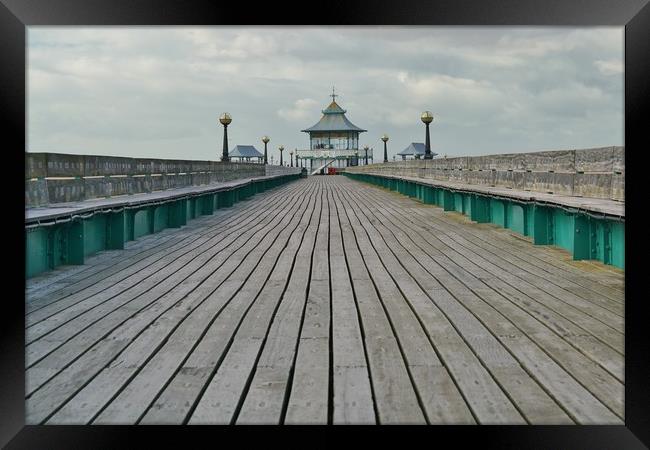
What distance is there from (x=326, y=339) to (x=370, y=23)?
2299 mm

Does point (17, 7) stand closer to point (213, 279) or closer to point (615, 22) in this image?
point (615, 22)

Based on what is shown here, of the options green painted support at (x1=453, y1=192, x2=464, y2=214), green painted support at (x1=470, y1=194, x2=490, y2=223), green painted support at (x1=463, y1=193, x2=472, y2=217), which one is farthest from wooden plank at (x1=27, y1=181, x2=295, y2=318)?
green painted support at (x1=453, y1=192, x2=464, y2=214)

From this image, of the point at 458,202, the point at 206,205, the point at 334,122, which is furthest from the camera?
the point at 334,122

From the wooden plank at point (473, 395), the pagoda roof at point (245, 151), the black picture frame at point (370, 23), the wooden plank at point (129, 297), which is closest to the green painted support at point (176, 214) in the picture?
the wooden plank at point (129, 297)

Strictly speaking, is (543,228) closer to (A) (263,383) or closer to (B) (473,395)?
(B) (473,395)

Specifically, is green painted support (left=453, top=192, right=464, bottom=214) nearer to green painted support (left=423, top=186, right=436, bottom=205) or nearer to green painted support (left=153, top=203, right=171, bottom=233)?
green painted support (left=423, top=186, right=436, bottom=205)

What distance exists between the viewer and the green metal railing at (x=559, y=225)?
25.4ft

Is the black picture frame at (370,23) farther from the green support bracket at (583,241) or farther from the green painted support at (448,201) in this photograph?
the green painted support at (448,201)

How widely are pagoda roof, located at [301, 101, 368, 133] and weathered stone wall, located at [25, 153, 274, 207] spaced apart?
287 ft

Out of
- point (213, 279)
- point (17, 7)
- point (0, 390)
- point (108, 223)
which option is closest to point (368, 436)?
point (0, 390)

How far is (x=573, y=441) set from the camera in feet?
10.2

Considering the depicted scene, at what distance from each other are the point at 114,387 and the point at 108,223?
6197mm

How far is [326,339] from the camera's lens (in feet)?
15.6

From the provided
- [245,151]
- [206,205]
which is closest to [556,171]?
[206,205]
